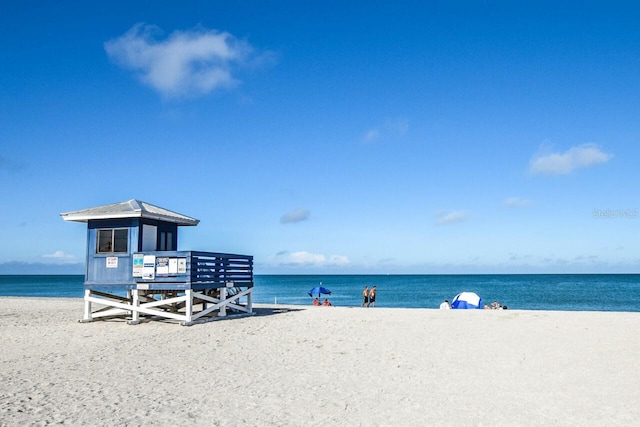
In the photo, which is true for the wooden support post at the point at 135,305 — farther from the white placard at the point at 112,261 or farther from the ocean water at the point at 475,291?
the ocean water at the point at 475,291

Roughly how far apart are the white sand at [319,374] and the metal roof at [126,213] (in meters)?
3.36

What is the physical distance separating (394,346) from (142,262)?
826cm

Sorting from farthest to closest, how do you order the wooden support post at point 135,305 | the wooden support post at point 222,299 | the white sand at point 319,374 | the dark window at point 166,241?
the wooden support post at point 222,299 < the dark window at point 166,241 < the wooden support post at point 135,305 < the white sand at point 319,374

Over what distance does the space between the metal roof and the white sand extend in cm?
336

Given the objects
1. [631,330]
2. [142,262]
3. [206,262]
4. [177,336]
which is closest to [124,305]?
[142,262]

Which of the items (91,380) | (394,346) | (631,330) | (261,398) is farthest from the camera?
(631,330)

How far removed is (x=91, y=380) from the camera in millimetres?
9070

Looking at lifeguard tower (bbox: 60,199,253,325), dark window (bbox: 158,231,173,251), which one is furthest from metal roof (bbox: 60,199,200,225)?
dark window (bbox: 158,231,173,251)

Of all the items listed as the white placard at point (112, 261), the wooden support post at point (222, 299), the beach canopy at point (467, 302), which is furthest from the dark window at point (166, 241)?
the beach canopy at point (467, 302)

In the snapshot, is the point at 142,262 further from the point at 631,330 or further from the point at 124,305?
the point at 631,330

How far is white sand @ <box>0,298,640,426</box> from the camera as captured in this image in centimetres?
720

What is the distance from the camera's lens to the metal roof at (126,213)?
17016 mm

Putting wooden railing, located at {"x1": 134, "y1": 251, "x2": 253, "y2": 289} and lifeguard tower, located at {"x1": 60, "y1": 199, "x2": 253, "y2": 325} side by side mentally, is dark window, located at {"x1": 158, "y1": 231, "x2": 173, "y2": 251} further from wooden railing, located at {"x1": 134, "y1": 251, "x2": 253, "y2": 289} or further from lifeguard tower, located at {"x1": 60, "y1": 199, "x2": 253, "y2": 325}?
wooden railing, located at {"x1": 134, "y1": 251, "x2": 253, "y2": 289}

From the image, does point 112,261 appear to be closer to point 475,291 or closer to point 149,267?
point 149,267
